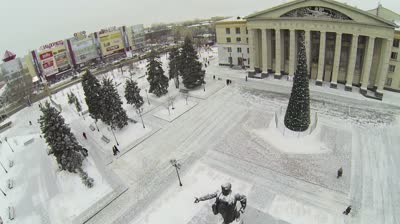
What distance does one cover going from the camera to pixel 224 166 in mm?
26828

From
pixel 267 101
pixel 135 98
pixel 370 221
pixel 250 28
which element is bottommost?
pixel 370 221

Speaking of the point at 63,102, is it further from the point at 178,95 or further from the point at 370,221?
the point at 370,221

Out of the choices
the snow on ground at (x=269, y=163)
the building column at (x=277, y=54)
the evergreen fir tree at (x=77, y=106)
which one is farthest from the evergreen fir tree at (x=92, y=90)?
the building column at (x=277, y=54)

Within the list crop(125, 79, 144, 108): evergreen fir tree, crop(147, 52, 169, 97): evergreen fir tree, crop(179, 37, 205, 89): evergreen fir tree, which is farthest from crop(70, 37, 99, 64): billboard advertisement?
crop(125, 79, 144, 108): evergreen fir tree

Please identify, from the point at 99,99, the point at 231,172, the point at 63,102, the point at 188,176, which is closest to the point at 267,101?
the point at 231,172

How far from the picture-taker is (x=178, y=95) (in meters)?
43.7

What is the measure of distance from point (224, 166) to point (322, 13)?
2710 cm

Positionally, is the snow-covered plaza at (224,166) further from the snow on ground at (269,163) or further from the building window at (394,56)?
the building window at (394,56)

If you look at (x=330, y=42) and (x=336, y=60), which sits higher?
(x=330, y=42)

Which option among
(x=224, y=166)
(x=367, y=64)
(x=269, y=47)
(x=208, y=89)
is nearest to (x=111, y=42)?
(x=208, y=89)

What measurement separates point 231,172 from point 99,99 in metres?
20.5

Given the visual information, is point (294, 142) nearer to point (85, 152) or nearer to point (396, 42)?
point (396, 42)

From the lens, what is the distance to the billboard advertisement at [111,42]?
7356 cm

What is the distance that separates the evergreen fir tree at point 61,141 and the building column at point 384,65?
39205mm
